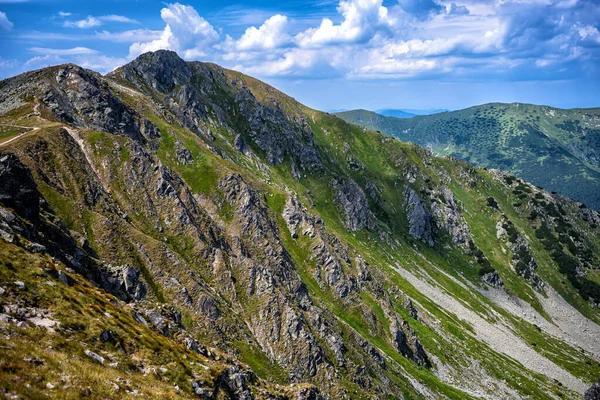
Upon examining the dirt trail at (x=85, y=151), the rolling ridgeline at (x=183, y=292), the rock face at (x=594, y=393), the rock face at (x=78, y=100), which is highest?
the rock face at (x=78, y=100)

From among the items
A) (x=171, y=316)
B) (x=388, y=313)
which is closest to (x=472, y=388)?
(x=388, y=313)

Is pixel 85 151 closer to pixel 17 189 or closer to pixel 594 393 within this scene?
pixel 17 189

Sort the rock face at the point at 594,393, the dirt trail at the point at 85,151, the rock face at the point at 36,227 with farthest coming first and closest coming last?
the dirt trail at the point at 85,151, the rock face at the point at 594,393, the rock face at the point at 36,227

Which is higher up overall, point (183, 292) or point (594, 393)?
point (183, 292)

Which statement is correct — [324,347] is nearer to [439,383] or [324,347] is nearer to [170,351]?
[439,383]

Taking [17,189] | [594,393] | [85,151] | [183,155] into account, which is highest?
[183,155]

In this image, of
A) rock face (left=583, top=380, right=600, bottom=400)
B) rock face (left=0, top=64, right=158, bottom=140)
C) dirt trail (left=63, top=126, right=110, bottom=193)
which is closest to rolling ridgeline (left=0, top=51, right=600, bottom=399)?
rock face (left=0, top=64, right=158, bottom=140)

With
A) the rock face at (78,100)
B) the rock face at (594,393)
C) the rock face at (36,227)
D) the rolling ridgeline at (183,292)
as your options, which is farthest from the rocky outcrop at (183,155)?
the rock face at (594,393)

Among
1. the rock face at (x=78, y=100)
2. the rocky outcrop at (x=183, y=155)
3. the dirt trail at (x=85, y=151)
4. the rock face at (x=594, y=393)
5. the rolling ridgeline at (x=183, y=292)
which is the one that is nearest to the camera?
the rolling ridgeline at (x=183, y=292)

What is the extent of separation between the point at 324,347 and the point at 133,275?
165 ft

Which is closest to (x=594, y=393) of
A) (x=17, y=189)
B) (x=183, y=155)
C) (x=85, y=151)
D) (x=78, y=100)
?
(x=17, y=189)

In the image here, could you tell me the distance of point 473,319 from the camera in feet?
608

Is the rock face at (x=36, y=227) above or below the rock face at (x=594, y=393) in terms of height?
above

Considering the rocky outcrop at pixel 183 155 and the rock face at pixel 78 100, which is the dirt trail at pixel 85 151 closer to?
the rock face at pixel 78 100
